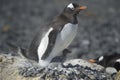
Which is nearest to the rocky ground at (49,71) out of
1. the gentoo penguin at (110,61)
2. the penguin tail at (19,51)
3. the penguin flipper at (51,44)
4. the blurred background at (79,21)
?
the penguin flipper at (51,44)

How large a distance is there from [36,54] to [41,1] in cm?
1239

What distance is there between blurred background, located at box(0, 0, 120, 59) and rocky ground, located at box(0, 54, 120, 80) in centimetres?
345

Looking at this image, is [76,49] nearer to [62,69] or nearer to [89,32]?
[89,32]

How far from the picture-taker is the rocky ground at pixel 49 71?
764 cm

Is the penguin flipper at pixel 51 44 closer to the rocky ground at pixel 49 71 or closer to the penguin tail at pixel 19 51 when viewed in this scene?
the rocky ground at pixel 49 71

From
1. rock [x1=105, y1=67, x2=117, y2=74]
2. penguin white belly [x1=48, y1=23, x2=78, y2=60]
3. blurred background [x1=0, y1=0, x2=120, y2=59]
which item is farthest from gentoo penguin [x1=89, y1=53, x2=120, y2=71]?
blurred background [x1=0, y1=0, x2=120, y2=59]

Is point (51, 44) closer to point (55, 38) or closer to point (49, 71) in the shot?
point (55, 38)

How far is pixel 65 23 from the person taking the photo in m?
8.51

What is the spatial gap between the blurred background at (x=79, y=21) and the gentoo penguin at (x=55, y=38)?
3.12m

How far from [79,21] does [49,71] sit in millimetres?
9685

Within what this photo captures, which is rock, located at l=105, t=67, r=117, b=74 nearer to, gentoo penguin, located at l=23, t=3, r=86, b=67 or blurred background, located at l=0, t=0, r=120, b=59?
gentoo penguin, located at l=23, t=3, r=86, b=67

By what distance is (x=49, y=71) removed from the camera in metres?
7.69

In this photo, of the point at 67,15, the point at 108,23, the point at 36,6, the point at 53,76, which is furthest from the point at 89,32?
the point at 53,76

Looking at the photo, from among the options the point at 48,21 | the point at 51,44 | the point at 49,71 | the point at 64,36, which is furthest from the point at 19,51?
the point at 48,21
